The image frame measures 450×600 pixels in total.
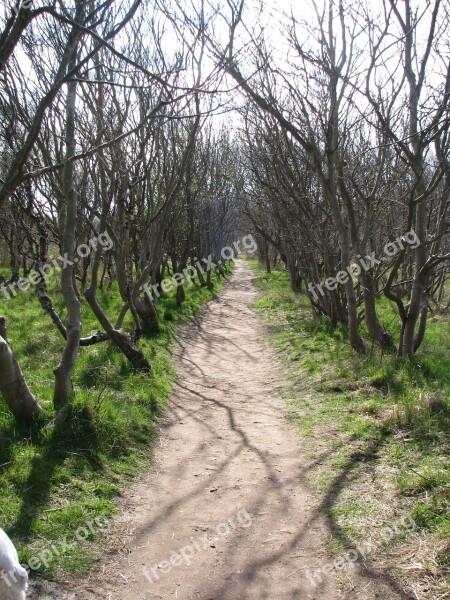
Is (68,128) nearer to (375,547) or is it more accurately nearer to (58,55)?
(58,55)

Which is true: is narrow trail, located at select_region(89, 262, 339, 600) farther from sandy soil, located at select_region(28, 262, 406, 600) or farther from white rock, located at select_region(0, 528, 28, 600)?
white rock, located at select_region(0, 528, 28, 600)

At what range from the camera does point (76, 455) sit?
4570 millimetres

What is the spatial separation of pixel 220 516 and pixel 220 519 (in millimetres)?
45

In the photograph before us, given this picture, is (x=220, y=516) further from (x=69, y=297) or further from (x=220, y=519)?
(x=69, y=297)

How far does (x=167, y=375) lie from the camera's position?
8016mm

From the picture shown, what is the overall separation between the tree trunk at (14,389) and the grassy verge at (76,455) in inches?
4.7

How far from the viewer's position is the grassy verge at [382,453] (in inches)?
132

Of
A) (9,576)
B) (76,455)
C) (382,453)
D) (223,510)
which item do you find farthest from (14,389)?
(382,453)

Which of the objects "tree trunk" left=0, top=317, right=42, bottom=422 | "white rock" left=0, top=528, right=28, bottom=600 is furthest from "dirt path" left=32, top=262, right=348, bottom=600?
"tree trunk" left=0, top=317, right=42, bottom=422

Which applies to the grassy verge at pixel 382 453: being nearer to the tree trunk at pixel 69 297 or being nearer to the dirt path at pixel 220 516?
the dirt path at pixel 220 516

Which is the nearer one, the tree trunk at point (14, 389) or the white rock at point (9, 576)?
the white rock at point (9, 576)

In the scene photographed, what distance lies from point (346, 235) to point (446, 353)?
3.78 meters

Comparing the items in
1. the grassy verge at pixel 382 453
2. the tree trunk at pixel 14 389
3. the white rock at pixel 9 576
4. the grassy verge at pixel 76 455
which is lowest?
the grassy verge at pixel 382 453

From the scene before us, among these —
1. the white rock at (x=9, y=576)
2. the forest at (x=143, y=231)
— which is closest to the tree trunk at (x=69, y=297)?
the forest at (x=143, y=231)
